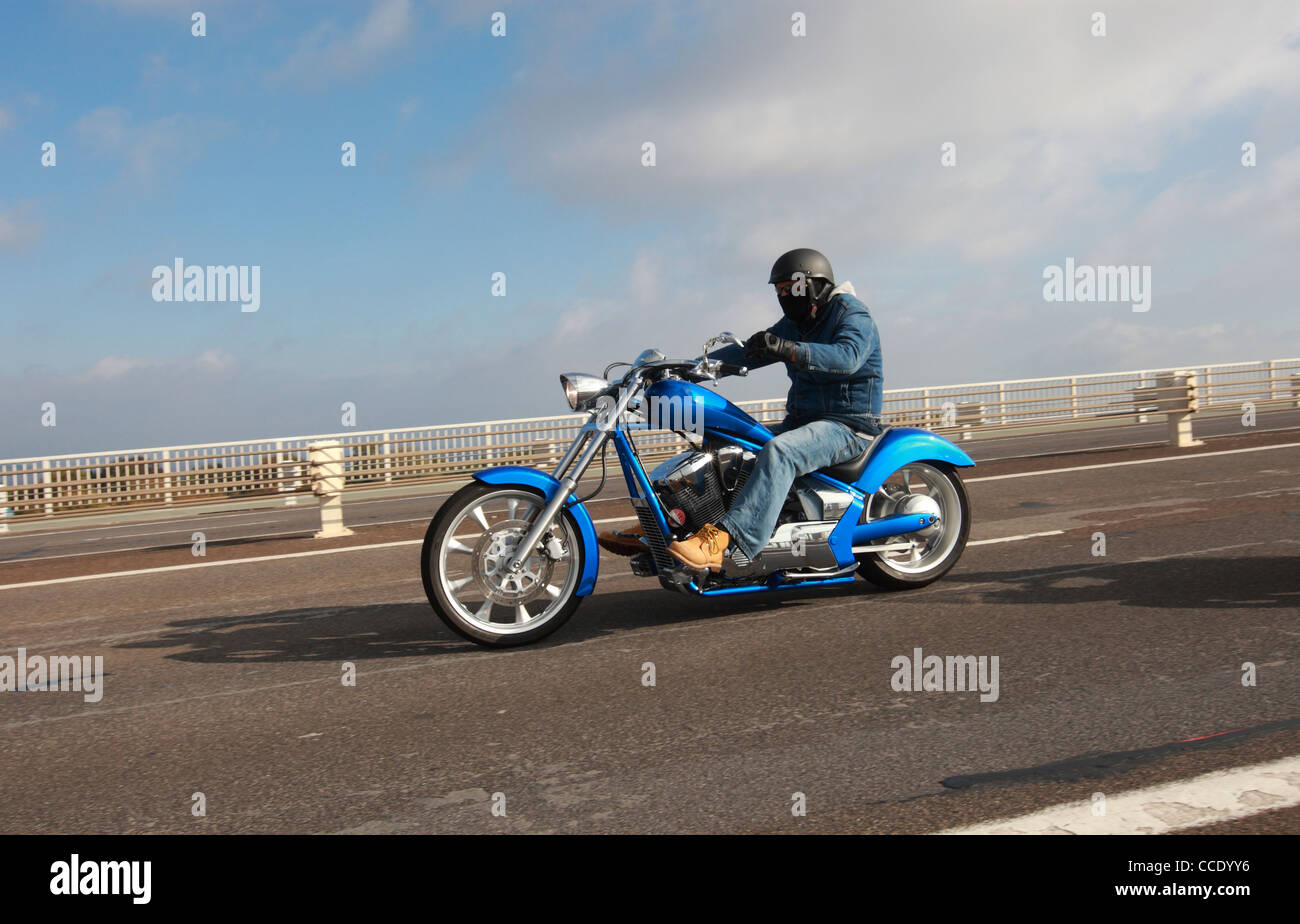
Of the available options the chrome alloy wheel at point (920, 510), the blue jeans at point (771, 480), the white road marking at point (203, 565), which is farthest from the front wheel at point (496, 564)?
the white road marking at point (203, 565)

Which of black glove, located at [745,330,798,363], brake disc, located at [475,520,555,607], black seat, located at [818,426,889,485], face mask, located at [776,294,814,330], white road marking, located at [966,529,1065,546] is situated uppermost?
face mask, located at [776,294,814,330]

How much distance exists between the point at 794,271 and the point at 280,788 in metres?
3.86

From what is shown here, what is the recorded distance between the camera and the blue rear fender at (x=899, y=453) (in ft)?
20.2

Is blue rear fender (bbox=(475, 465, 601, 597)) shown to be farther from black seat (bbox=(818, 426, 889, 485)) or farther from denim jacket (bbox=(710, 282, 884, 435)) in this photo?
black seat (bbox=(818, 426, 889, 485))

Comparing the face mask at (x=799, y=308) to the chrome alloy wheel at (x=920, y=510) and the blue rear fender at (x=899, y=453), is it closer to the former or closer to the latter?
the blue rear fender at (x=899, y=453)

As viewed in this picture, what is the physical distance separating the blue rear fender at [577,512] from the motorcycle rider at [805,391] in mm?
434

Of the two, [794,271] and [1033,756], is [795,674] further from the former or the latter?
[794,271]

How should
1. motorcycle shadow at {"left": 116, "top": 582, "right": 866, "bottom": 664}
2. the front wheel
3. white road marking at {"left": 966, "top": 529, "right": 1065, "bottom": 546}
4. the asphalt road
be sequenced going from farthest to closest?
white road marking at {"left": 966, "top": 529, "right": 1065, "bottom": 546}
motorcycle shadow at {"left": 116, "top": 582, "right": 866, "bottom": 664}
the front wheel
the asphalt road

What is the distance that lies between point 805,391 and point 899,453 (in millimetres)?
685

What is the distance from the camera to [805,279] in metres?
6.04

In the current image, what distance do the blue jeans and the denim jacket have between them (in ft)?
1.01

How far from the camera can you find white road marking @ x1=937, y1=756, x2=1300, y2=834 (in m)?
2.85

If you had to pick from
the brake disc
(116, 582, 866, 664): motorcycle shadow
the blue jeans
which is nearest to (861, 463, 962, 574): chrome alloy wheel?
(116, 582, 866, 664): motorcycle shadow
